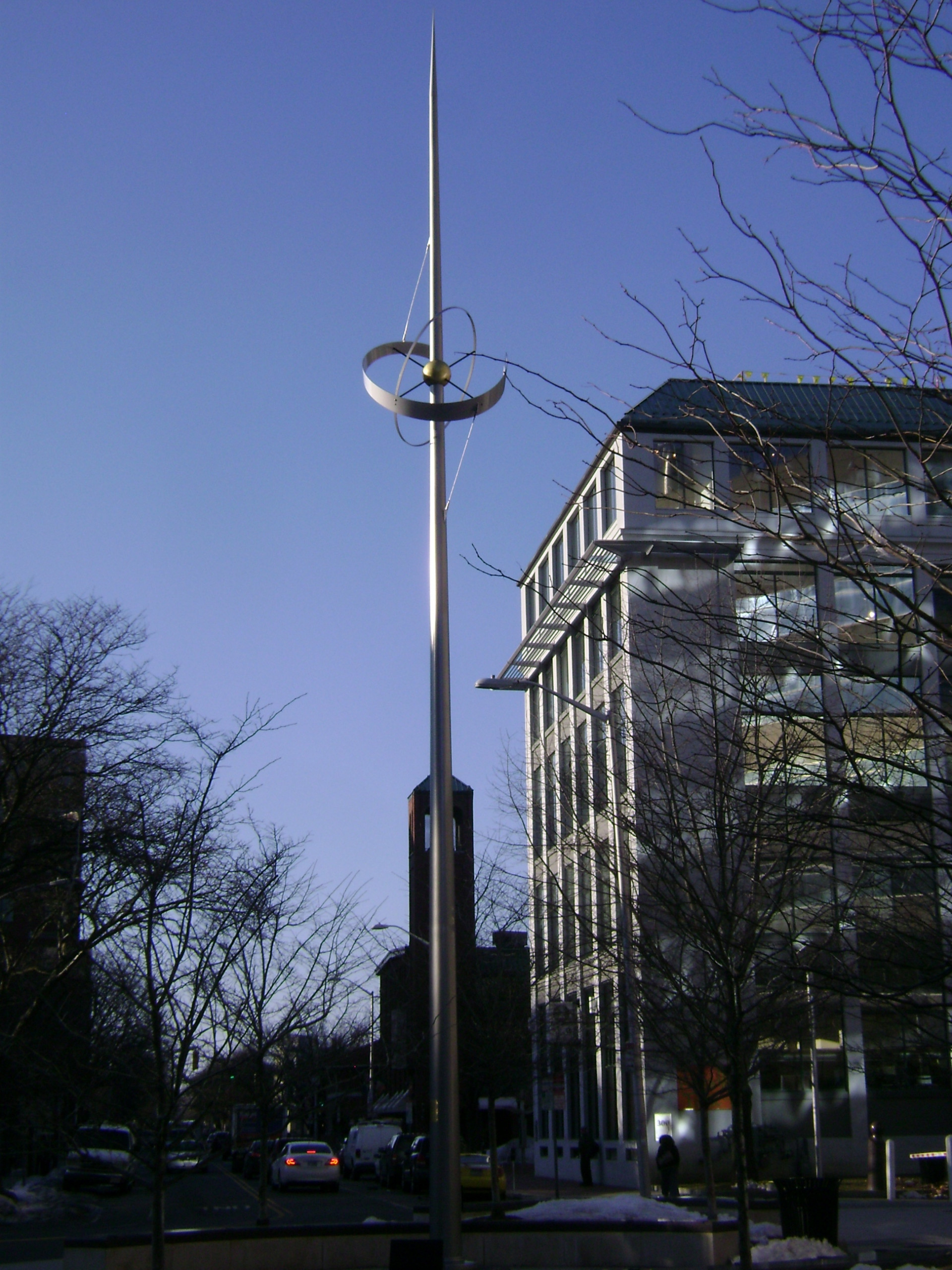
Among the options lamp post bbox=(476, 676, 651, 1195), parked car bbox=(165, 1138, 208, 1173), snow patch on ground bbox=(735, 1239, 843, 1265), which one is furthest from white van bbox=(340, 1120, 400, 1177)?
snow patch on ground bbox=(735, 1239, 843, 1265)

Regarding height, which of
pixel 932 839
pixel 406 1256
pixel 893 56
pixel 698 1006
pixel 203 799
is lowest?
pixel 406 1256

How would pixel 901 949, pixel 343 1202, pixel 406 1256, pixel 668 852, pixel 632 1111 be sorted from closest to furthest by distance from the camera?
pixel 406 1256 → pixel 901 949 → pixel 668 852 → pixel 343 1202 → pixel 632 1111

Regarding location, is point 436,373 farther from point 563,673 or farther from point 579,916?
point 563,673

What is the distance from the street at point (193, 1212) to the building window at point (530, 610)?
2129 cm

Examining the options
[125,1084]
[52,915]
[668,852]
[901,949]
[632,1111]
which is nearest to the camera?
[901,949]

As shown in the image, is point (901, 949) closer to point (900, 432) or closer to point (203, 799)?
point (203, 799)

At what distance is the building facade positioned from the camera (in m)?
6.93

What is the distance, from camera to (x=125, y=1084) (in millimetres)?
18609

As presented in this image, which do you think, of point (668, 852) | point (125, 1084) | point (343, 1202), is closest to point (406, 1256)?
point (668, 852)

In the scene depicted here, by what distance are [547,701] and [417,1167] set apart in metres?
21.9

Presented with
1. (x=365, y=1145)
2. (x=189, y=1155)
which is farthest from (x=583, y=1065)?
(x=189, y=1155)

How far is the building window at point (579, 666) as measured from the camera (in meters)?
46.5

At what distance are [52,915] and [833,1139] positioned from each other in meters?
22.2

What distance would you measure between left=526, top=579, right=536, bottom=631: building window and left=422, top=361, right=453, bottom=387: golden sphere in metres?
34.2
